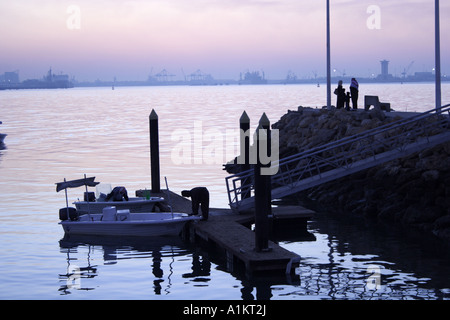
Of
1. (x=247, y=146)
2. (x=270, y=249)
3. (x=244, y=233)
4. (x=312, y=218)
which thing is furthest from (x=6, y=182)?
(x=270, y=249)

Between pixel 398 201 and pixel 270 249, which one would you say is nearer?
pixel 270 249

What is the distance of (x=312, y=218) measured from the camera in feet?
93.1

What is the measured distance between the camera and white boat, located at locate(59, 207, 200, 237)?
80.5ft

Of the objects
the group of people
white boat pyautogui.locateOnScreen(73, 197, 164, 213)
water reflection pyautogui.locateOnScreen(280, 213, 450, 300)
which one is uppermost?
the group of people

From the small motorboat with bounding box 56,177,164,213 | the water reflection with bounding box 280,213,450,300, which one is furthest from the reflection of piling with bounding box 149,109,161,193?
the water reflection with bounding box 280,213,450,300

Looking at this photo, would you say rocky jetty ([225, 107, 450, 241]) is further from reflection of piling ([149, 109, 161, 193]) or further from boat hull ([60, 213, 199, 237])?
boat hull ([60, 213, 199, 237])

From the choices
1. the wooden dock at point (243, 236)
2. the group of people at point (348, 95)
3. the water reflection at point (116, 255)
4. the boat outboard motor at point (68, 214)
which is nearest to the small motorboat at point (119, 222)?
the boat outboard motor at point (68, 214)

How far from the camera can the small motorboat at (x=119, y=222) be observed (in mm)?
24562

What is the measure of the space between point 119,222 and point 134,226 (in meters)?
0.48

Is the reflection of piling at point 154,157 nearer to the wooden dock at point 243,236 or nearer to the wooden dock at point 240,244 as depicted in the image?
→ the wooden dock at point 243,236

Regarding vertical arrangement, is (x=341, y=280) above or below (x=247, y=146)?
below
